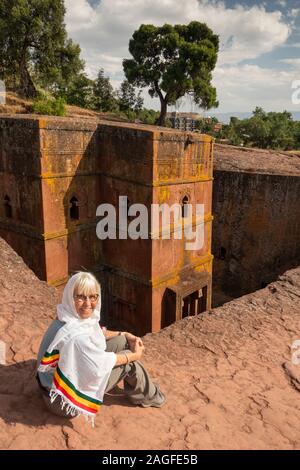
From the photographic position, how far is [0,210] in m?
11.5

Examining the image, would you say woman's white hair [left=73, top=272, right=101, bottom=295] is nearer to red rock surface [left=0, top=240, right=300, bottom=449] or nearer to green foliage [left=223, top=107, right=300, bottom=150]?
red rock surface [left=0, top=240, right=300, bottom=449]

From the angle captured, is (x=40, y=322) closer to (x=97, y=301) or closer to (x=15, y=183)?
(x=97, y=301)

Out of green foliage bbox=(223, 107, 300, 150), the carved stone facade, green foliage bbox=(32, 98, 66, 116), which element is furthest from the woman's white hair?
green foliage bbox=(223, 107, 300, 150)

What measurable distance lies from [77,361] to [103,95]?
35.6 m

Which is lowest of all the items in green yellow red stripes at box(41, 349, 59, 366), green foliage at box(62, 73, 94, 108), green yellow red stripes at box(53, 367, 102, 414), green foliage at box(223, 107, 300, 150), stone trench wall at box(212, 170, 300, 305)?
stone trench wall at box(212, 170, 300, 305)

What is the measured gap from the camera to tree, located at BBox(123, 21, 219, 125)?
27328 millimetres

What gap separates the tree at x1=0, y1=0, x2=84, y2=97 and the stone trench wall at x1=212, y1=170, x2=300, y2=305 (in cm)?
1282

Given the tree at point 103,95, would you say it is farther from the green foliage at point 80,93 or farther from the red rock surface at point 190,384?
the red rock surface at point 190,384

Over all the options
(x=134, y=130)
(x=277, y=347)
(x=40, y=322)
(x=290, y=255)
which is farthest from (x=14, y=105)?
(x=277, y=347)

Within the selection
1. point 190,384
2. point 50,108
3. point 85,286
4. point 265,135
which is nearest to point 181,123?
point 265,135

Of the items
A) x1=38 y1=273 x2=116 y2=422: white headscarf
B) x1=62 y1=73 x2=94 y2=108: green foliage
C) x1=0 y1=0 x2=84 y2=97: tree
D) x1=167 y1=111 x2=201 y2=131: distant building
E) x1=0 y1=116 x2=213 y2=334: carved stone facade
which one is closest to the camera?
x1=38 y1=273 x2=116 y2=422: white headscarf

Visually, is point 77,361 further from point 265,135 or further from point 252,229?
point 265,135

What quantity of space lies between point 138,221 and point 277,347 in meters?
6.00

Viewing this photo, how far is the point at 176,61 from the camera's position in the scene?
2783 centimetres
